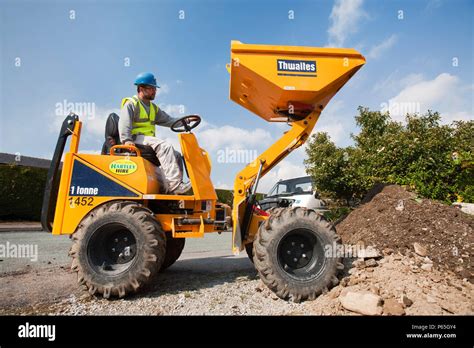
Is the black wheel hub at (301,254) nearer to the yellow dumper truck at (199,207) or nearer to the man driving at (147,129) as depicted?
the yellow dumper truck at (199,207)

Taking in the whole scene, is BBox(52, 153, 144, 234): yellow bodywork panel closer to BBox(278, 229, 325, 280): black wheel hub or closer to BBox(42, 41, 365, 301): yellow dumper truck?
BBox(42, 41, 365, 301): yellow dumper truck

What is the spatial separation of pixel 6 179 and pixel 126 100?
14.7 m

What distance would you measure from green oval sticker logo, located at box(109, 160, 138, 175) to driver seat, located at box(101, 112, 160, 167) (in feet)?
1.13

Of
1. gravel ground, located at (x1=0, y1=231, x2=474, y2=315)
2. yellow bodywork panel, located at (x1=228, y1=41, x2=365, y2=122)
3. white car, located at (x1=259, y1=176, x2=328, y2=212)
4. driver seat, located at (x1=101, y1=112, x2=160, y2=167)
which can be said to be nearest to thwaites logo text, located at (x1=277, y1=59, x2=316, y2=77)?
yellow bodywork panel, located at (x1=228, y1=41, x2=365, y2=122)

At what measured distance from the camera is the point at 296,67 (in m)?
3.78

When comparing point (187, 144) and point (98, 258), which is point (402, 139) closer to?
point (187, 144)

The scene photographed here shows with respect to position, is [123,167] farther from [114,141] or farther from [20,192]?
[20,192]

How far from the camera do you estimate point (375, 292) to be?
3025 millimetres

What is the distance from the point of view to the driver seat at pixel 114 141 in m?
3.94

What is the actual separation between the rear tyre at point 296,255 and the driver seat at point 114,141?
1.84 meters

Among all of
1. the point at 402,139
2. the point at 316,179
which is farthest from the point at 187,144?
the point at 316,179

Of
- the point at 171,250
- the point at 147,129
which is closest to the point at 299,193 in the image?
the point at 171,250

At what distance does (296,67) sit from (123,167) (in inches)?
103
